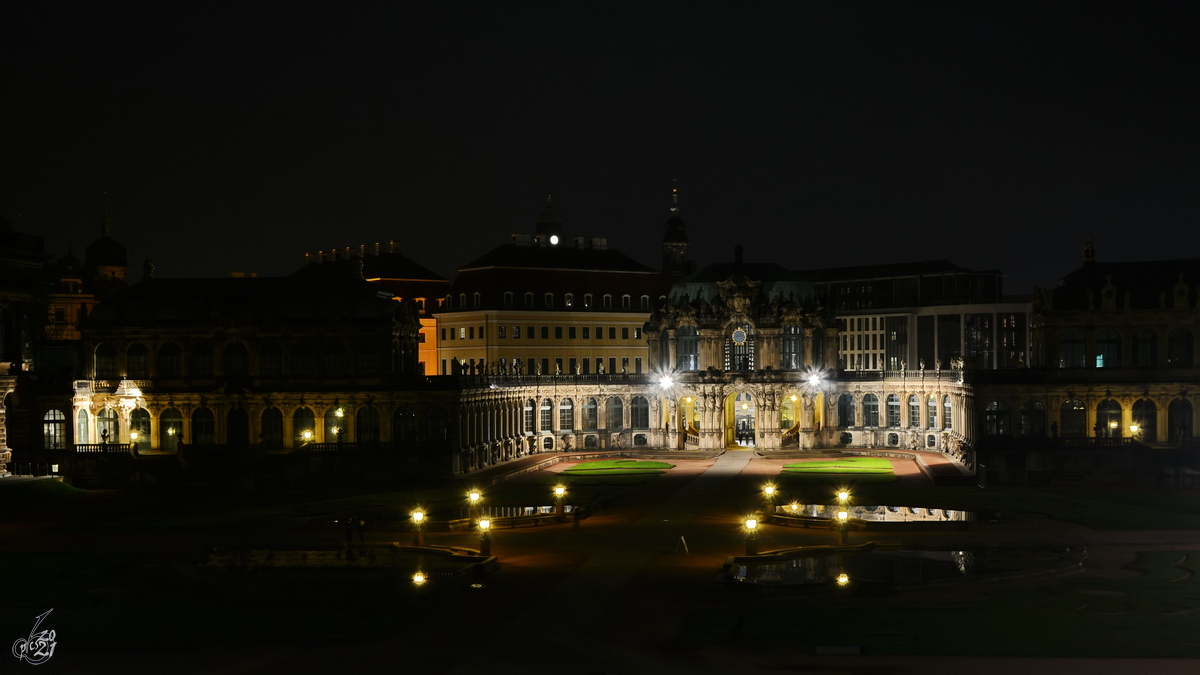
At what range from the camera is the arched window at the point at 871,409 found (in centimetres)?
13200

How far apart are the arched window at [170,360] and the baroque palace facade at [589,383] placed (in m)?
0.10

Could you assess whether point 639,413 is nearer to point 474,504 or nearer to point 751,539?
point 474,504

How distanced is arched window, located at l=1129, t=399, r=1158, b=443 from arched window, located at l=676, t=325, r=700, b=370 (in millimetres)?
37817

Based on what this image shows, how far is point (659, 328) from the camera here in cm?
13350

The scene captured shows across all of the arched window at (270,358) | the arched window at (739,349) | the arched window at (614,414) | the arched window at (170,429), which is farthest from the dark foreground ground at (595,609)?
the arched window at (614,414)

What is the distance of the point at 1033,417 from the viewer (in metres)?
112

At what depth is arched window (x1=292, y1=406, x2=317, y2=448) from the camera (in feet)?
359

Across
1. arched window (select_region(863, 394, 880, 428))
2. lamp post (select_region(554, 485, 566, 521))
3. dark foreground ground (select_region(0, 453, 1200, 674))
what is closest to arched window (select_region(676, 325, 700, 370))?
arched window (select_region(863, 394, 880, 428))

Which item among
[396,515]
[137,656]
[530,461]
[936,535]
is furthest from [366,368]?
[137,656]

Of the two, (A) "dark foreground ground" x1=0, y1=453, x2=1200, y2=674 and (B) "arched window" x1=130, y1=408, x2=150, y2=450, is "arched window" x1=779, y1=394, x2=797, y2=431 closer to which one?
(A) "dark foreground ground" x1=0, y1=453, x2=1200, y2=674

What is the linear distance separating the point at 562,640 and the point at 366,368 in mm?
64731

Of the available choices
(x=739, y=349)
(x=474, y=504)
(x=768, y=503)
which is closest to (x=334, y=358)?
(x=474, y=504)

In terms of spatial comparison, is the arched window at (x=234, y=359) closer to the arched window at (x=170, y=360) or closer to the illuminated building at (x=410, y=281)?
the arched window at (x=170, y=360)

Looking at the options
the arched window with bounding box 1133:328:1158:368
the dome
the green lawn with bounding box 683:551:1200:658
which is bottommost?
the green lawn with bounding box 683:551:1200:658
